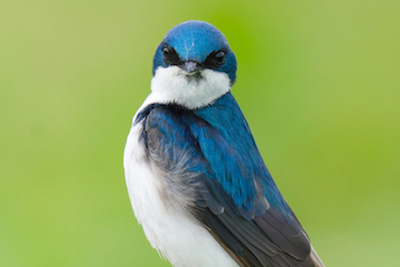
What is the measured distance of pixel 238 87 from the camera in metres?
3.94

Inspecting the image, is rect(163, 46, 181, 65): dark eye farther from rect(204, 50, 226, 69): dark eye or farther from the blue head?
rect(204, 50, 226, 69): dark eye

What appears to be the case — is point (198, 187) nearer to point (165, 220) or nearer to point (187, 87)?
point (165, 220)

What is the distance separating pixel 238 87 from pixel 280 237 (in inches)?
68.7

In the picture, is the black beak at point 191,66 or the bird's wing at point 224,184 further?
the bird's wing at point 224,184

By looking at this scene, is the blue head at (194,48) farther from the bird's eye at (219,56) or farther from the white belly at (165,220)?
the white belly at (165,220)

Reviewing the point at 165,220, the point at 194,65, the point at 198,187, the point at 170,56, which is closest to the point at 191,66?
the point at 194,65

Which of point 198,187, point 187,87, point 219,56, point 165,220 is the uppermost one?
point 219,56

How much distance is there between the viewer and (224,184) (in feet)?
7.48

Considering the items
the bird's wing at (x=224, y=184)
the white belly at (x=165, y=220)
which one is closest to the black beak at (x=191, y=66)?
the bird's wing at (x=224, y=184)

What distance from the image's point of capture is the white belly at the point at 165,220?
7.47 ft

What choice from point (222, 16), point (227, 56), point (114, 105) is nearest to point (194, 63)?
point (227, 56)

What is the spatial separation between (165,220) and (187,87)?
0.48 m

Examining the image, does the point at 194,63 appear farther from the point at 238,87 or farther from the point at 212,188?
the point at 238,87

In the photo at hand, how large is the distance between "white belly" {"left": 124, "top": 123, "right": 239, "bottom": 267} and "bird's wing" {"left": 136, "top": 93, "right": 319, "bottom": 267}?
4 cm
